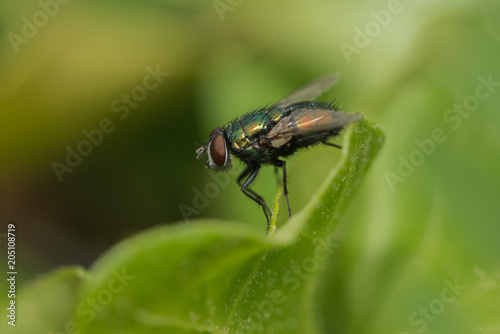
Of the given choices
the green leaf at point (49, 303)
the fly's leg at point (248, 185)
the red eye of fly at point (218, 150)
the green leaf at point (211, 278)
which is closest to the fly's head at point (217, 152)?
the red eye of fly at point (218, 150)

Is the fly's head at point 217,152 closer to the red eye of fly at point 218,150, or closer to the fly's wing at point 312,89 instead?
the red eye of fly at point 218,150

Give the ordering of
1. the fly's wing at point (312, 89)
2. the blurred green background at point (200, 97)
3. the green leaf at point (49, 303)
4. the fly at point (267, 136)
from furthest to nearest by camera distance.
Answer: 1. the fly's wing at point (312, 89)
2. the fly at point (267, 136)
3. the blurred green background at point (200, 97)
4. the green leaf at point (49, 303)

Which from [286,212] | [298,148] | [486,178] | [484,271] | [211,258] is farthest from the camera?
[298,148]

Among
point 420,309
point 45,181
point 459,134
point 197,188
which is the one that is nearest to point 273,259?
point 420,309

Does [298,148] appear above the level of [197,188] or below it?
above

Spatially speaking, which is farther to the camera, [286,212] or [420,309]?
[286,212]

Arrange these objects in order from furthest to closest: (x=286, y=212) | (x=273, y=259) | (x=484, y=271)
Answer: (x=286, y=212), (x=484, y=271), (x=273, y=259)

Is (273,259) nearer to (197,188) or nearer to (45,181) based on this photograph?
(197,188)
